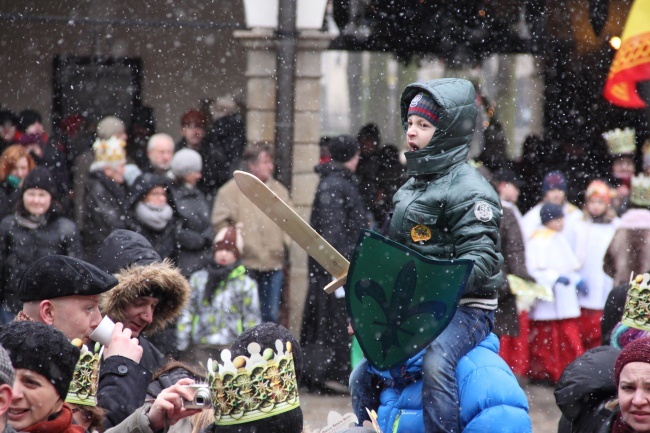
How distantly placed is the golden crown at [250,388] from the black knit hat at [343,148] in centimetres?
576

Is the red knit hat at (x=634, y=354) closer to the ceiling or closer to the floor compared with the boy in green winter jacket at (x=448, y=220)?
closer to the floor

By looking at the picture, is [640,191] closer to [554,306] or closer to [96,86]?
[554,306]

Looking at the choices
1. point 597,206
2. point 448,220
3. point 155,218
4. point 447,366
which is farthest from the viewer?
point 597,206

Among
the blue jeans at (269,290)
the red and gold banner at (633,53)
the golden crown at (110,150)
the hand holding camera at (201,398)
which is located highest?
the red and gold banner at (633,53)

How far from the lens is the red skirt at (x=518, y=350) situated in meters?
9.18

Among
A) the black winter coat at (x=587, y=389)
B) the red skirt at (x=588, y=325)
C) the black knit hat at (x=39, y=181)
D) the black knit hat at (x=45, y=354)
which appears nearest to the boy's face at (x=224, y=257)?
the black knit hat at (x=39, y=181)

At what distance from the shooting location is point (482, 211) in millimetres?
3682

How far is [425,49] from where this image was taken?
11852mm

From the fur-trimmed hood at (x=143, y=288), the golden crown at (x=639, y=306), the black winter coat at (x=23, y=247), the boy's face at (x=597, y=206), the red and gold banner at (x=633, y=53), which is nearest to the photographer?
the fur-trimmed hood at (x=143, y=288)

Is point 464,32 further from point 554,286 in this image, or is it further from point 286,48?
point 554,286

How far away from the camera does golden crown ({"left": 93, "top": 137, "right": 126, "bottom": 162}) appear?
931 cm

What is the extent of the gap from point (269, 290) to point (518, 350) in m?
2.04

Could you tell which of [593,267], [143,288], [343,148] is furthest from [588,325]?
[143,288]

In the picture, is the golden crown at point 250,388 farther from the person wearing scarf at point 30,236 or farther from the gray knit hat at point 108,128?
the gray knit hat at point 108,128
